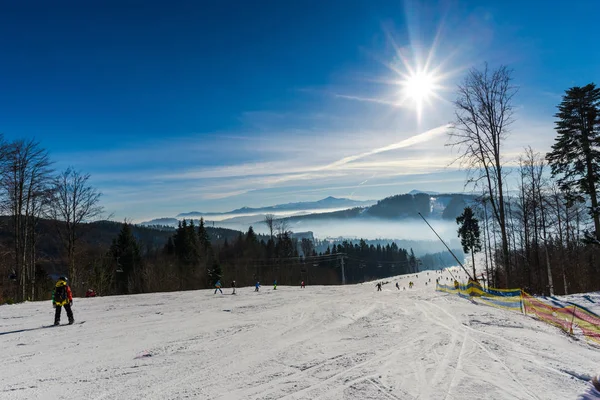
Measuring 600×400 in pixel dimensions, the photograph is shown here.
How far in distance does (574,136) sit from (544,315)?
16.0 metres

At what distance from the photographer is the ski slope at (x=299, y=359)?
5.40m

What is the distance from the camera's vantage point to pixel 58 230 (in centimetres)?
3000

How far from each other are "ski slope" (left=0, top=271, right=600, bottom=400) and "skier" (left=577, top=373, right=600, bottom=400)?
0.11m

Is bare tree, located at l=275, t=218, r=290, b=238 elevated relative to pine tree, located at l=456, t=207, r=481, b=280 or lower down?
elevated

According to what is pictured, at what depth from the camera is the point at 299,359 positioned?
23.5ft

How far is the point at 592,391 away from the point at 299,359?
16.7 feet

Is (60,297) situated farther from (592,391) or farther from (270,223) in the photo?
(270,223)

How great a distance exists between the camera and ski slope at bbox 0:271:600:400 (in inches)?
213

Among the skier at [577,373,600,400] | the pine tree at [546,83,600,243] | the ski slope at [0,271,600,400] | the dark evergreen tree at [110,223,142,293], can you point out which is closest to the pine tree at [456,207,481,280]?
the pine tree at [546,83,600,243]

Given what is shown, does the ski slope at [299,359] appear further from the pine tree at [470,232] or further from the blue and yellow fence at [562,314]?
the pine tree at [470,232]

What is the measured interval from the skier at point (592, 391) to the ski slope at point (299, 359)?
110mm

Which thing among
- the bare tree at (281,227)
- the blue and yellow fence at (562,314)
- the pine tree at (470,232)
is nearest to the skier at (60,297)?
the blue and yellow fence at (562,314)

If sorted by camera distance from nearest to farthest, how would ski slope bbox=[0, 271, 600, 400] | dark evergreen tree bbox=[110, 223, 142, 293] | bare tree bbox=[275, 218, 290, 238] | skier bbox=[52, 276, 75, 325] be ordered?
ski slope bbox=[0, 271, 600, 400] < skier bbox=[52, 276, 75, 325] < dark evergreen tree bbox=[110, 223, 142, 293] < bare tree bbox=[275, 218, 290, 238]

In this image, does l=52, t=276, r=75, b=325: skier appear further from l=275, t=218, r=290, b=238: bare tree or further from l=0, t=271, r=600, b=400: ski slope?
l=275, t=218, r=290, b=238: bare tree
